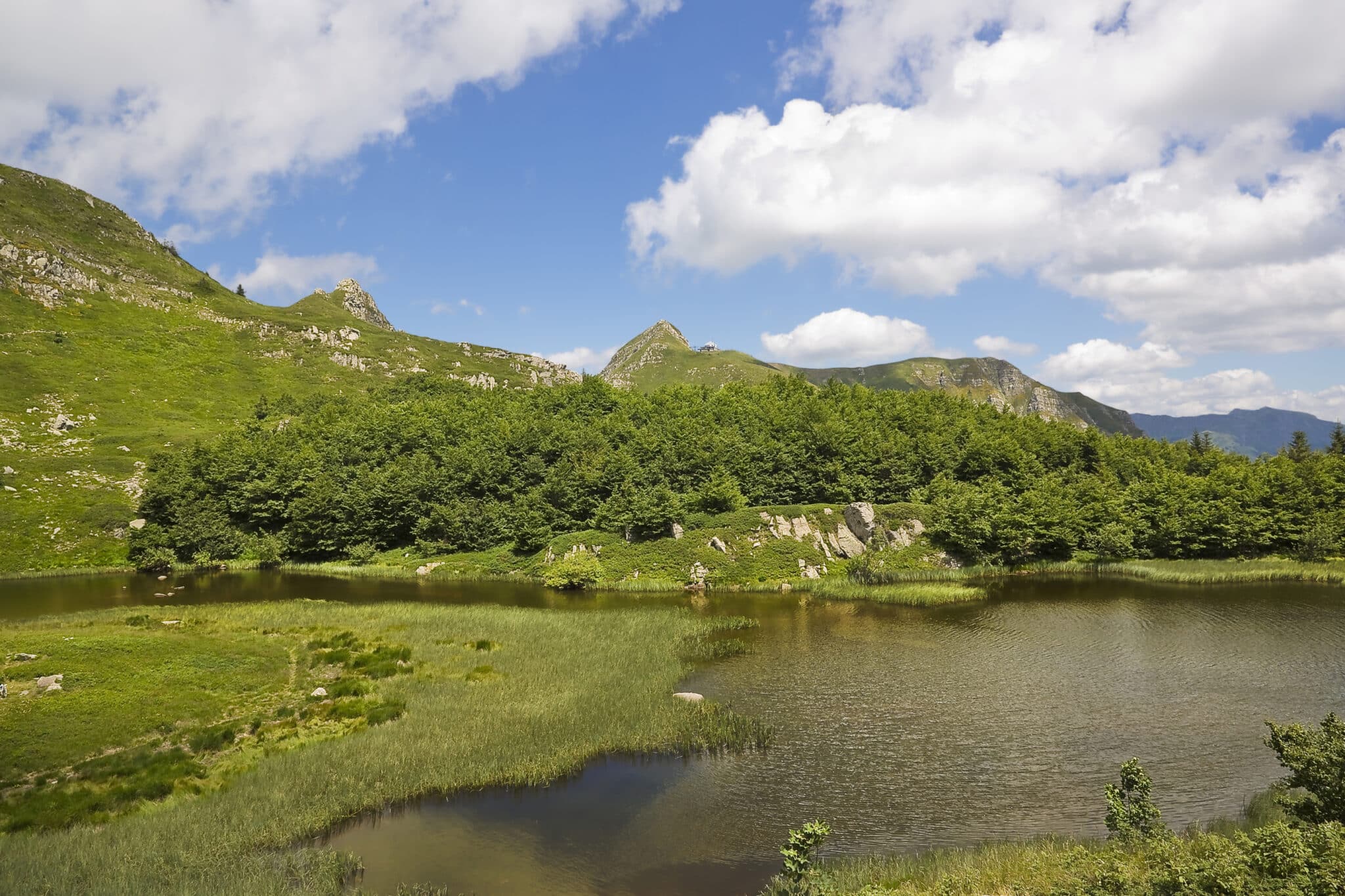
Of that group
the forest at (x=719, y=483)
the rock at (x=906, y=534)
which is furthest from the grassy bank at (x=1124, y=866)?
the forest at (x=719, y=483)

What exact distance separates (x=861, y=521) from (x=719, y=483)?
20.1 m

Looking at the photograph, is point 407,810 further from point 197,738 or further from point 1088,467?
point 1088,467

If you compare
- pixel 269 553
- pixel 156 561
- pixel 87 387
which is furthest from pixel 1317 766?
pixel 87 387

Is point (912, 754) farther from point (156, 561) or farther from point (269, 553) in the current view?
point (156, 561)

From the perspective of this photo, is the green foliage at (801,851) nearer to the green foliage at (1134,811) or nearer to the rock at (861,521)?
the green foliage at (1134,811)

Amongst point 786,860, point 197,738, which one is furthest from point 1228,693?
point 197,738

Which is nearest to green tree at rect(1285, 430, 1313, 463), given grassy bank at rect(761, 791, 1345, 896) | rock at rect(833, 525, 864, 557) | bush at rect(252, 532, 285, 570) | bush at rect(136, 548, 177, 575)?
rock at rect(833, 525, 864, 557)

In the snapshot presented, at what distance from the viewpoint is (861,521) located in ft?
276

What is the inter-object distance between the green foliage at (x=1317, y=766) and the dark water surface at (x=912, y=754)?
6.19 m

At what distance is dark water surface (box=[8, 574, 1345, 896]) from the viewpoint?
22.2 meters

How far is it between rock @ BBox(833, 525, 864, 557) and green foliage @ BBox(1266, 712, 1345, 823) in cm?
6195

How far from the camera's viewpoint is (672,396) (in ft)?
491

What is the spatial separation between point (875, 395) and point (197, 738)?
442 feet

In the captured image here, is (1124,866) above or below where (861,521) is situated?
below
